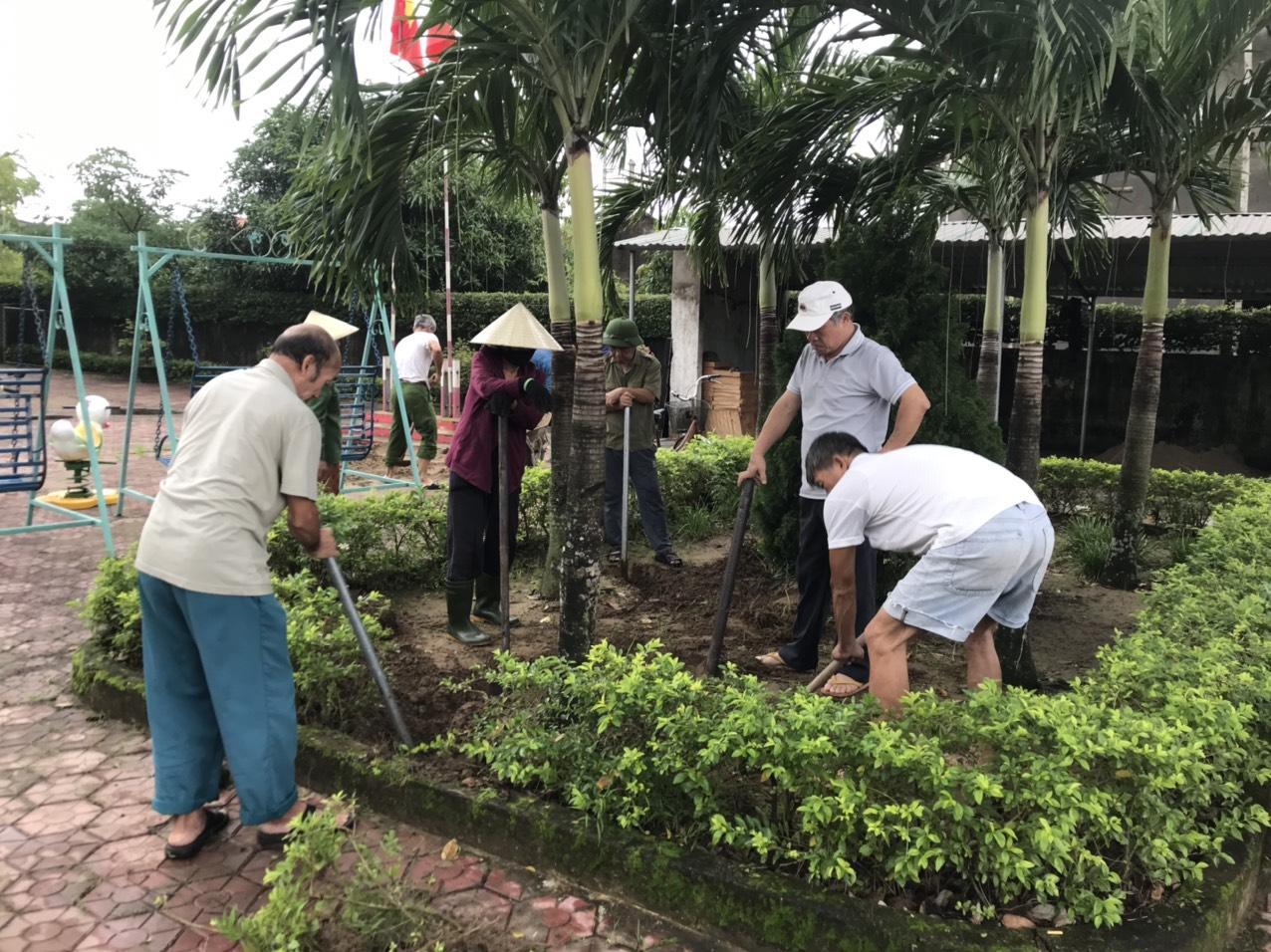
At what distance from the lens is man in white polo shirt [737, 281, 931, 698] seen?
13.6ft

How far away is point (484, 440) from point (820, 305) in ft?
5.99

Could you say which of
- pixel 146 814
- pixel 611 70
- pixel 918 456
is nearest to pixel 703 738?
pixel 918 456

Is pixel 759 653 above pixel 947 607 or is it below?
below

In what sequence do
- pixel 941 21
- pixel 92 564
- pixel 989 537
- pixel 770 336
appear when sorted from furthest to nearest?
pixel 770 336, pixel 92 564, pixel 941 21, pixel 989 537

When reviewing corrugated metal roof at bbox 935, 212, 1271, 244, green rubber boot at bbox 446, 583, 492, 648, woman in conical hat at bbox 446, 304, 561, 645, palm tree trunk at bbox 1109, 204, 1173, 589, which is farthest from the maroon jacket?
corrugated metal roof at bbox 935, 212, 1271, 244

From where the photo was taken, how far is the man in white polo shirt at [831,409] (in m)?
4.14

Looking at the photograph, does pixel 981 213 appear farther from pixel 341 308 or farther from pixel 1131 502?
pixel 341 308

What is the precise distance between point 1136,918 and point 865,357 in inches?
96.7

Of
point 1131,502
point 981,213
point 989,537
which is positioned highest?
point 981,213

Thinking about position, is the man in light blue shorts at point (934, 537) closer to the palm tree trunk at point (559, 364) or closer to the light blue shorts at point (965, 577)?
the light blue shorts at point (965, 577)

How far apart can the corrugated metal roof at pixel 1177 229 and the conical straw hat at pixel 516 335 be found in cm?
596

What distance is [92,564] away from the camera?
6.76 m

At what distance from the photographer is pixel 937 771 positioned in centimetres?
251

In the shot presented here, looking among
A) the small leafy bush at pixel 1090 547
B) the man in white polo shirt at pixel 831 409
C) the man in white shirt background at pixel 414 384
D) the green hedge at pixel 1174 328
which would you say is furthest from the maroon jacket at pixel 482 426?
the green hedge at pixel 1174 328
